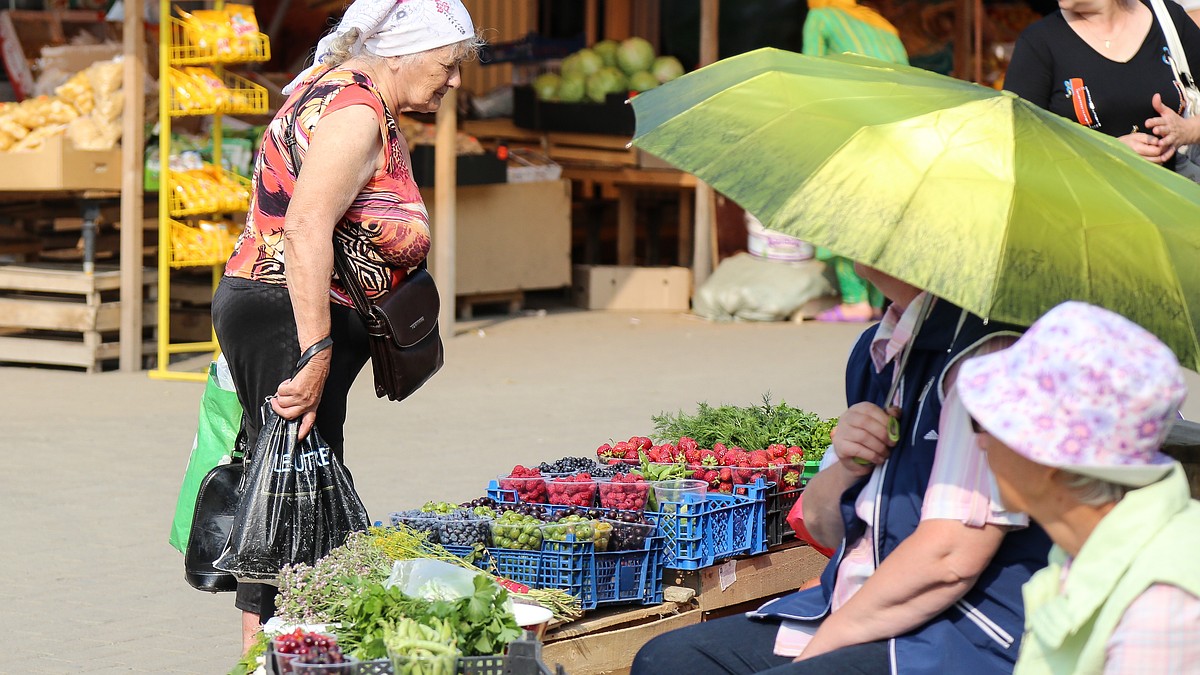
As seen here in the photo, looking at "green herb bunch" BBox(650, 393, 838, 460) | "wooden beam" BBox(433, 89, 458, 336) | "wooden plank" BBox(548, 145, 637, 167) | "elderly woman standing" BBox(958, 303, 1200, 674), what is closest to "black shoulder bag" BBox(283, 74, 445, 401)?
"green herb bunch" BBox(650, 393, 838, 460)

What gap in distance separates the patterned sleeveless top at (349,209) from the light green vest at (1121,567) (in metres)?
1.97

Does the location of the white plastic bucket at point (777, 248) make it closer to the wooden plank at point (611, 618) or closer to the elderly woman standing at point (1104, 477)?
the wooden plank at point (611, 618)

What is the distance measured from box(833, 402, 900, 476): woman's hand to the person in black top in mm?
2138

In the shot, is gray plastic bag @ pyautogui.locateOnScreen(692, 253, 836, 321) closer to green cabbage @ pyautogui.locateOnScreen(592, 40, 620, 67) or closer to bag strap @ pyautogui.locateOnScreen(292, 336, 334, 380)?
green cabbage @ pyautogui.locateOnScreen(592, 40, 620, 67)

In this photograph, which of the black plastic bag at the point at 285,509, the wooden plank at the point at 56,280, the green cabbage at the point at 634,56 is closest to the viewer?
the black plastic bag at the point at 285,509

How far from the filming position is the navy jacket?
2.64m

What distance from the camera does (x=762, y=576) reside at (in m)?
3.98

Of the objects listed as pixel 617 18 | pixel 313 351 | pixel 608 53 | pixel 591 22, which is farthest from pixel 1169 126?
pixel 617 18

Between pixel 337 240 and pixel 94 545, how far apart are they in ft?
8.31

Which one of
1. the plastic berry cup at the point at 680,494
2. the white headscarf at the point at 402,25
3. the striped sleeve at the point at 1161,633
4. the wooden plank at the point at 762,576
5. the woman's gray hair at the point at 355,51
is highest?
the white headscarf at the point at 402,25

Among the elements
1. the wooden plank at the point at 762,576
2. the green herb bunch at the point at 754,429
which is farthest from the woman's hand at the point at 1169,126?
the wooden plank at the point at 762,576

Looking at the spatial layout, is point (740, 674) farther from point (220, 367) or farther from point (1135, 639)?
point (220, 367)

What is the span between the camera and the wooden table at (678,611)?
3393mm

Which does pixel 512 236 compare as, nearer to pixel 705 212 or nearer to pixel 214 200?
pixel 705 212
